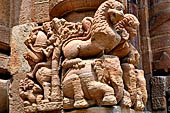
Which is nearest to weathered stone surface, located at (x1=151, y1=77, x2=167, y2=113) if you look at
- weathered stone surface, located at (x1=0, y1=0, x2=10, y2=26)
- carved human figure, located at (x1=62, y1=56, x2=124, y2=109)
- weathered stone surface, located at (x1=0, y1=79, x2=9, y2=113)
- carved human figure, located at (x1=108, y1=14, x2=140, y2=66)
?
carved human figure, located at (x1=108, y1=14, x2=140, y2=66)

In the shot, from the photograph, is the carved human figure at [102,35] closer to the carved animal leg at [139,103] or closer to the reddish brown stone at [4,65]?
the carved animal leg at [139,103]

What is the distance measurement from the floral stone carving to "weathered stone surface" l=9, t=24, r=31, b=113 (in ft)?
0.98

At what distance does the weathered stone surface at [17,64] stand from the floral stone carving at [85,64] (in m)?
0.30

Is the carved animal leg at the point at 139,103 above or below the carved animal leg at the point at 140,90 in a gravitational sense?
below

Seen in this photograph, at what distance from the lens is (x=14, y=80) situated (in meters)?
3.37

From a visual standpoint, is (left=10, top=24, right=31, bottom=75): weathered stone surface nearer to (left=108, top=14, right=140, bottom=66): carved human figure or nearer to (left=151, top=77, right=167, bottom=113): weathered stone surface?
(left=108, top=14, right=140, bottom=66): carved human figure

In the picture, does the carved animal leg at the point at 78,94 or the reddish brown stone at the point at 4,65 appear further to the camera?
the reddish brown stone at the point at 4,65

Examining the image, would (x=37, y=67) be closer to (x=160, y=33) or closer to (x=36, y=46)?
(x=36, y=46)

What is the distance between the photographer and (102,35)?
2.67 metres

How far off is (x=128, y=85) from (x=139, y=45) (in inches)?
64.3

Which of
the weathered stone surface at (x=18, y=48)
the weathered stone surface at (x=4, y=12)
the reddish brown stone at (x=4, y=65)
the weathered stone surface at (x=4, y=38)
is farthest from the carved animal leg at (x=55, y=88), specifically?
the weathered stone surface at (x=4, y=12)

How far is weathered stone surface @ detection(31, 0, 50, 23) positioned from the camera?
3.37 m

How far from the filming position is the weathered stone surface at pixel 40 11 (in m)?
3.37

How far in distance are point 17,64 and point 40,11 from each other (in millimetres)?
551
